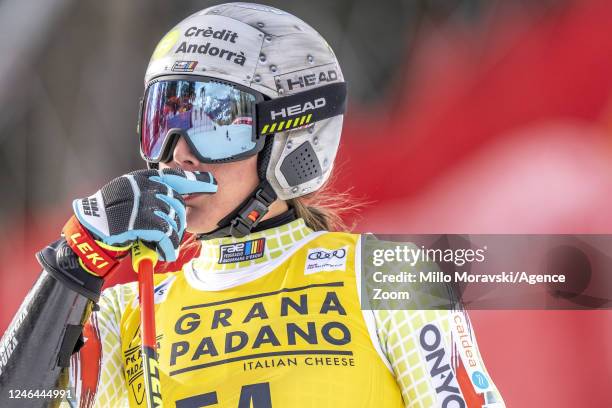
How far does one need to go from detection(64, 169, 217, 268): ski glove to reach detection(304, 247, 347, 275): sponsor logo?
1.51ft

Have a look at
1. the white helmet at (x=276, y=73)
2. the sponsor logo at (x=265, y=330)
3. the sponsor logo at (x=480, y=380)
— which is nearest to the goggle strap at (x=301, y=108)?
the white helmet at (x=276, y=73)

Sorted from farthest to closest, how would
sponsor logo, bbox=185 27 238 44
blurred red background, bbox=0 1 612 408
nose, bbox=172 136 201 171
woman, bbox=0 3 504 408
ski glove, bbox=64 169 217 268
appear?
blurred red background, bbox=0 1 612 408 → sponsor logo, bbox=185 27 238 44 → nose, bbox=172 136 201 171 → woman, bbox=0 3 504 408 → ski glove, bbox=64 169 217 268

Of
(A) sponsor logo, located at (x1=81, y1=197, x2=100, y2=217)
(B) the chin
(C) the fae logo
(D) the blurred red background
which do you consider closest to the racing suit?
(C) the fae logo

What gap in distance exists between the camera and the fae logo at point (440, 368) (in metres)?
1.87

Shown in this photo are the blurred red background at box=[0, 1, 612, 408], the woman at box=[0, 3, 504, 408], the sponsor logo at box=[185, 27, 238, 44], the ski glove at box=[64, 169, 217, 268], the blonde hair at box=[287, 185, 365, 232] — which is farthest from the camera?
the blurred red background at box=[0, 1, 612, 408]

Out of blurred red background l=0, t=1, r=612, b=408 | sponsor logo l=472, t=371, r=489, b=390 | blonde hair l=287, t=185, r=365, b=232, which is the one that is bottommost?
sponsor logo l=472, t=371, r=489, b=390

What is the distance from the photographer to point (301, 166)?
2211 millimetres

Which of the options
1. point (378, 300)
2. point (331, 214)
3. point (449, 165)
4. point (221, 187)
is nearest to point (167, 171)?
point (221, 187)

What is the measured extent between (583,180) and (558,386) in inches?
23.9

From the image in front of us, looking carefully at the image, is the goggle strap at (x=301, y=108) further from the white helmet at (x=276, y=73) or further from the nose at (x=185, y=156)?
the nose at (x=185, y=156)

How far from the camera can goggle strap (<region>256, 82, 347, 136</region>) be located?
2129 mm

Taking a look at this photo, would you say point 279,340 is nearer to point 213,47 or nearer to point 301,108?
point 301,108

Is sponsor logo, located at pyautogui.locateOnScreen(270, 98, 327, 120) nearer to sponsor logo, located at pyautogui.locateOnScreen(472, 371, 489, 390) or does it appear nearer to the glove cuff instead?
the glove cuff

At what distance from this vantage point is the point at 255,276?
6.99ft
